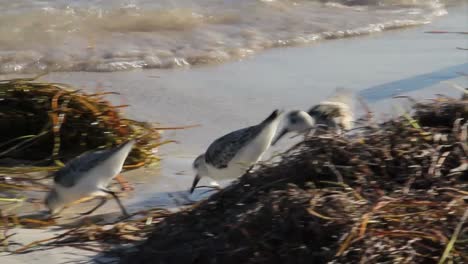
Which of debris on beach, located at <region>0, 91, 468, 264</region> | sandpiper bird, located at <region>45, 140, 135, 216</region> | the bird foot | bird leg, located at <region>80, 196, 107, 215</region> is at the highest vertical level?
debris on beach, located at <region>0, 91, 468, 264</region>

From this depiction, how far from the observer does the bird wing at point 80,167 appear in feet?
15.0

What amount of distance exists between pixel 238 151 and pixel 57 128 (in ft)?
4.31

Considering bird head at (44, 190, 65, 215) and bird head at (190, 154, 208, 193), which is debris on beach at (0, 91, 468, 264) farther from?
bird head at (190, 154, 208, 193)

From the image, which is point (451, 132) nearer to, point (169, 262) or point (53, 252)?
point (169, 262)

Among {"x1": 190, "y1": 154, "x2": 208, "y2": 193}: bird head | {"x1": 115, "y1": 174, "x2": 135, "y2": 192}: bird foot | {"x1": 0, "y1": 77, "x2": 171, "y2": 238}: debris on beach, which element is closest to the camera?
{"x1": 190, "y1": 154, "x2": 208, "y2": 193}: bird head

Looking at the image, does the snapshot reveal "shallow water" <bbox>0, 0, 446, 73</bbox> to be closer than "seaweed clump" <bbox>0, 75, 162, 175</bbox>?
No

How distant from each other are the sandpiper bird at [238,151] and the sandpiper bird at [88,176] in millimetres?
419

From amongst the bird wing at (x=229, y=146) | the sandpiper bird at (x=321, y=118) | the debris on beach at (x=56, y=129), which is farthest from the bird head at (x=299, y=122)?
the debris on beach at (x=56, y=129)

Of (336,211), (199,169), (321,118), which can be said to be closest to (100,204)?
(199,169)

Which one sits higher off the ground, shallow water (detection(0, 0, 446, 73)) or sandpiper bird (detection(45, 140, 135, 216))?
sandpiper bird (detection(45, 140, 135, 216))

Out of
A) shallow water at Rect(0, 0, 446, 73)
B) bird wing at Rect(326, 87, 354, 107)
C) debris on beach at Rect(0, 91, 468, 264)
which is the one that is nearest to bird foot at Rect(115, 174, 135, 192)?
debris on beach at Rect(0, 91, 468, 264)

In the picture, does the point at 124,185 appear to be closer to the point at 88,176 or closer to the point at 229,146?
the point at 88,176

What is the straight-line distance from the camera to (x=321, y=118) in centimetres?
529

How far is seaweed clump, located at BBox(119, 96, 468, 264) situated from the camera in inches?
125
